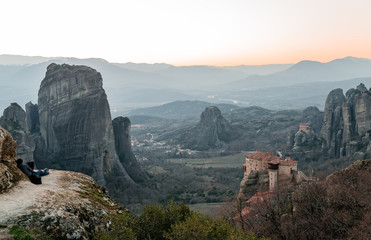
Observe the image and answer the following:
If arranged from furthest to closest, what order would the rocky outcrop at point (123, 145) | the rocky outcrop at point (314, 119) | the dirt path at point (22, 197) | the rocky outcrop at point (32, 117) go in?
the rocky outcrop at point (314, 119) < the rocky outcrop at point (123, 145) < the rocky outcrop at point (32, 117) < the dirt path at point (22, 197)

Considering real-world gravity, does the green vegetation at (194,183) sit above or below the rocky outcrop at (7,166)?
below

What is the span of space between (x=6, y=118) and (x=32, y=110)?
1749 centimetres

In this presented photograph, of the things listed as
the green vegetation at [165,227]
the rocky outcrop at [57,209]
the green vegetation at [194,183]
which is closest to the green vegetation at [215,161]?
the green vegetation at [194,183]

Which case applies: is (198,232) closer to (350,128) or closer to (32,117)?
(32,117)

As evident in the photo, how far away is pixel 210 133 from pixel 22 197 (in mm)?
146481

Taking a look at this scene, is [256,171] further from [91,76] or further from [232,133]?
[232,133]

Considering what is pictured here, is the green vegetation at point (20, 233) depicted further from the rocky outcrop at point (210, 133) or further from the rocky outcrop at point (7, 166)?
the rocky outcrop at point (210, 133)

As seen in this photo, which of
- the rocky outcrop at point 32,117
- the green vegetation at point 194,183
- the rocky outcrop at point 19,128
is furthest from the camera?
the rocky outcrop at point 32,117

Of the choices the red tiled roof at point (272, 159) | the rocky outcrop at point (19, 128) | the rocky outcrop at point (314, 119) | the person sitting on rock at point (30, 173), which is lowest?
the rocky outcrop at point (314, 119)

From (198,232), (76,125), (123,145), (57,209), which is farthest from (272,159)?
(123,145)

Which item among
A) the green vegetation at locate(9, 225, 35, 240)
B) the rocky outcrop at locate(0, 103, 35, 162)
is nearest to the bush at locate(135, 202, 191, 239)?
the green vegetation at locate(9, 225, 35, 240)

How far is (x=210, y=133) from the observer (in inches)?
6142

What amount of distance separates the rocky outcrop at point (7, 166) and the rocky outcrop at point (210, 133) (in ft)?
444

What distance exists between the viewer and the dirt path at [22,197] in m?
9.44
